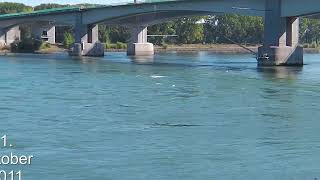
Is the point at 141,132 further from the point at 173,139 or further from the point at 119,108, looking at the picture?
the point at 119,108

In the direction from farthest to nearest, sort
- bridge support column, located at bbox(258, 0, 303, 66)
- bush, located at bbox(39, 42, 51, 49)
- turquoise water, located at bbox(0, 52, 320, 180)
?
bush, located at bbox(39, 42, 51, 49), bridge support column, located at bbox(258, 0, 303, 66), turquoise water, located at bbox(0, 52, 320, 180)

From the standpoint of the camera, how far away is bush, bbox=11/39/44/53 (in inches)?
4441

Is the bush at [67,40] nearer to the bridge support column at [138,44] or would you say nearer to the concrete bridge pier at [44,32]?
the concrete bridge pier at [44,32]

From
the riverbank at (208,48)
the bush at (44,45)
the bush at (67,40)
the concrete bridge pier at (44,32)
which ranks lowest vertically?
the riverbank at (208,48)

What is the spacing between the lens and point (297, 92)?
38.8 metres

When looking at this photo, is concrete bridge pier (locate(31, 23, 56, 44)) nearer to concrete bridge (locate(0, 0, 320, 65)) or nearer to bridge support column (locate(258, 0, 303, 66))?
concrete bridge (locate(0, 0, 320, 65))

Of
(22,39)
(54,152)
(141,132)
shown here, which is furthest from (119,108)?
(22,39)

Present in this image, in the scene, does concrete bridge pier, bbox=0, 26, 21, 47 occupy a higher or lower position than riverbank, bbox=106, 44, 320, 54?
higher

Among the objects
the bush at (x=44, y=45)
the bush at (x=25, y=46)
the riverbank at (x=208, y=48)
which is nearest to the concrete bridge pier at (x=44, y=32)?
the bush at (x=44, y=45)

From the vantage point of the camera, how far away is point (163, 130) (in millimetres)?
24078

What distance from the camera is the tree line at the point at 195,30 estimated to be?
142 m

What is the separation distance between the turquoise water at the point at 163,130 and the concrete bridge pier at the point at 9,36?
239 ft

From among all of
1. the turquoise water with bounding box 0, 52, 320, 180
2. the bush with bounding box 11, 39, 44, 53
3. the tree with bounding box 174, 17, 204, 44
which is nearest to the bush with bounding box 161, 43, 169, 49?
the tree with bounding box 174, 17, 204, 44

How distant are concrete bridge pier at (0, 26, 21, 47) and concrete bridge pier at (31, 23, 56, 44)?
135 inches
